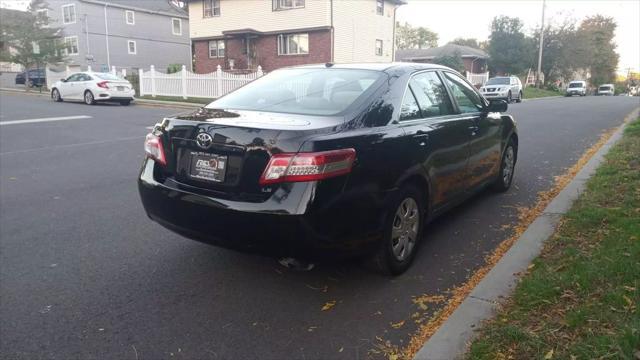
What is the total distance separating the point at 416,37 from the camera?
8769 cm

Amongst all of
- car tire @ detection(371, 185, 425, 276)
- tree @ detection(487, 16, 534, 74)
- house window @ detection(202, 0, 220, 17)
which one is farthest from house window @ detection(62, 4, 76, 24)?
car tire @ detection(371, 185, 425, 276)

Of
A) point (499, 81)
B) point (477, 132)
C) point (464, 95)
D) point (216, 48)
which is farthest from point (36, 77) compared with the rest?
point (477, 132)

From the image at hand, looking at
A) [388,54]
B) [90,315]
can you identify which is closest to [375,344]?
[90,315]

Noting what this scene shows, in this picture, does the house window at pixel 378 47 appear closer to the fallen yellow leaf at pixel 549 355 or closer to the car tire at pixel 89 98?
the car tire at pixel 89 98

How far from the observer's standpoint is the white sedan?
21.1 meters

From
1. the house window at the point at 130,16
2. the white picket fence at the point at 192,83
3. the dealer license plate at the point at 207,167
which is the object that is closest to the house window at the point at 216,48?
the white picket fence at the point at 192,83

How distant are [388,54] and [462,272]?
31718mm

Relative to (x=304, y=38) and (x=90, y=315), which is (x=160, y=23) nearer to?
(x=304, y=38)

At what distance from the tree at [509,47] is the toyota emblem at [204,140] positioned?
156ft

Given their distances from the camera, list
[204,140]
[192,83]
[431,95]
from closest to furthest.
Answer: [204,140]
[431,95]
[192,83]

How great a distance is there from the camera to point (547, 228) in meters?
4.72

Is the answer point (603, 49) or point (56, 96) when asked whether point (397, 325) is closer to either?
point (56, 96)

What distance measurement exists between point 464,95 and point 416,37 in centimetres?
8680

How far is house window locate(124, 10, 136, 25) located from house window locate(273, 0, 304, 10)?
1715 cm
